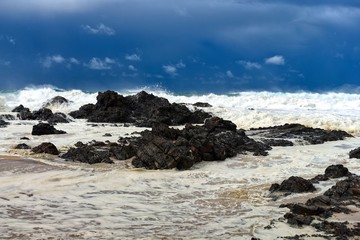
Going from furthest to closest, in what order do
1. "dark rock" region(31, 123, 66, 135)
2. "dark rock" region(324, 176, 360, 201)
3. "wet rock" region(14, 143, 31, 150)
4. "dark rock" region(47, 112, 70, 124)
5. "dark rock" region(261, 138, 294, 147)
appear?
"dark rock" region(47, 112, 70, 124)
"dark rock" region(31, 123, 66, 135)
"dark rock" region(261, 138, 294, 147)
"wet rock" region(14, 143, 31, 150)
"dark rock" region(324, 176, 360, 201)

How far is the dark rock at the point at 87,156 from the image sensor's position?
520 inches

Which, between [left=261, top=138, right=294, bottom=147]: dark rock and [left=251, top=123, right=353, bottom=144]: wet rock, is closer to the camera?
[left=261, top=138, right=294, bottom=147]: dark rock

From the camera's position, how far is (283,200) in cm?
895

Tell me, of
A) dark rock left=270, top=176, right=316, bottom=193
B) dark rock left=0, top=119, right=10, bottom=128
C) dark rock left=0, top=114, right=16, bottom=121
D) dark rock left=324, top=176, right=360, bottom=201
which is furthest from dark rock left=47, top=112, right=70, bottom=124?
dark rock left=324, top=176, right=360, bottom=201

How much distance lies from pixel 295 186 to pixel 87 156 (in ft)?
19.2

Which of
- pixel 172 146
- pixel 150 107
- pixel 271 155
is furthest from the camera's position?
pixel 150 107

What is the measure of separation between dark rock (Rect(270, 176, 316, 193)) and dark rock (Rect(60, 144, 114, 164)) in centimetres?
496

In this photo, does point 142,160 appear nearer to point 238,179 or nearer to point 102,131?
point 238,179

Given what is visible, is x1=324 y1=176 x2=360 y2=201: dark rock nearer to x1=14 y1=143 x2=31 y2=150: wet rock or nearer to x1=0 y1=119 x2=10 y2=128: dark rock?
x1=14 y1=143 x2=31 y2=150: wet rock

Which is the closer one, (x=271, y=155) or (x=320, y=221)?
(x=320, y=221)

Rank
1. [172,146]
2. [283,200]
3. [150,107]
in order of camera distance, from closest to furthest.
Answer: [283,200] < [172,146] < [150,107]

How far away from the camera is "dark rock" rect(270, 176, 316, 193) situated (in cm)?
953

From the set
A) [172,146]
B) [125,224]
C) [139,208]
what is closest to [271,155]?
[172,146]

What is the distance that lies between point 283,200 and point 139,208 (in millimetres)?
2452
